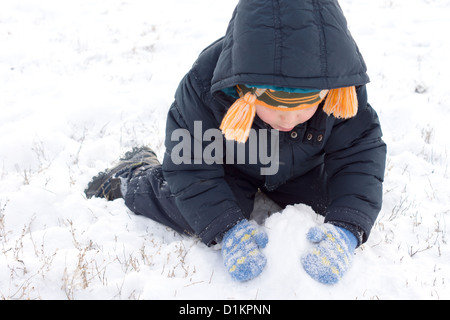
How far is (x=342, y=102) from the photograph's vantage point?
204cm

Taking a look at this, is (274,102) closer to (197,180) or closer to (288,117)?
(288,117)

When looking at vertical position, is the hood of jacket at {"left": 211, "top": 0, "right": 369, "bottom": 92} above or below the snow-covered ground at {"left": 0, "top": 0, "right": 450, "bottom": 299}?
above

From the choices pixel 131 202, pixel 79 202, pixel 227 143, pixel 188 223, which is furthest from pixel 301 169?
pixel 79 202

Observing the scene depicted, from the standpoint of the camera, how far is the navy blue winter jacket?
172cm

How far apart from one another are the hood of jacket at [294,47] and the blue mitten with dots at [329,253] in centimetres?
86

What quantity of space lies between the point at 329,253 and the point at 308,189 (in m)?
0.77

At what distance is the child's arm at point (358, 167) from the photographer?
2393mm

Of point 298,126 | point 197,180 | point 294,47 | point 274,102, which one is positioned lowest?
point 197,180

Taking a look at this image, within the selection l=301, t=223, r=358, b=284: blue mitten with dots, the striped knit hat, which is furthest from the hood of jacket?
l=301, t=223, r=358, b=284: blue mitten with dots

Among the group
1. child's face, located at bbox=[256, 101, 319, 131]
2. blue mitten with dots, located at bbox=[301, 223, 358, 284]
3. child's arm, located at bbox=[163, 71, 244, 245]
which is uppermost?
child's face, located at bbox=[256, 101, 319, 131]

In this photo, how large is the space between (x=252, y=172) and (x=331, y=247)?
765 mm

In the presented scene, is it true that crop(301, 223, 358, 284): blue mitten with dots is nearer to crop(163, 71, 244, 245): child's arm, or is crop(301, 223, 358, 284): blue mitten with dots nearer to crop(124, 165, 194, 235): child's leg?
crop(163, 71, 244, 245): child's arm

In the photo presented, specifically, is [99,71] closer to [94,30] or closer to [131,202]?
[94,30]

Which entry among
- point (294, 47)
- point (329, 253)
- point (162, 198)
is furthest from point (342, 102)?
point (162, 198)
